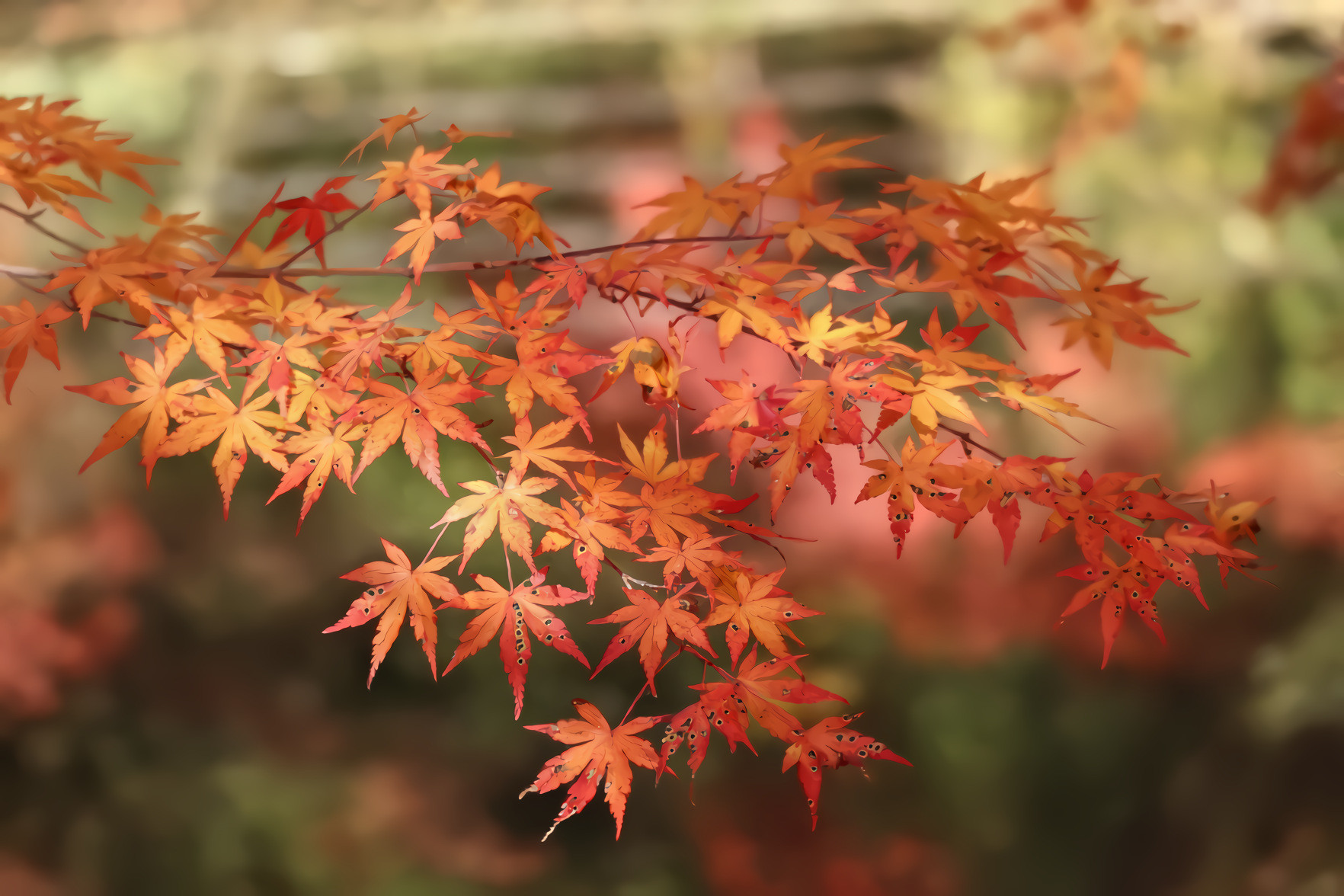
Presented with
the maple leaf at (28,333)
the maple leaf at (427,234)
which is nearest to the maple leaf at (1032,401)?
the maple leaf at (427,234)

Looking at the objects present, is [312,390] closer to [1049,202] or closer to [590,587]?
[590,587]

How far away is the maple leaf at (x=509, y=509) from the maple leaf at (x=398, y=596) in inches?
3.6

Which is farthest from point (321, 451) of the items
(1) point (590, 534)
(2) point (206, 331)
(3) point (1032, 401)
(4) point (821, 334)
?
(3) point (1032, 401)

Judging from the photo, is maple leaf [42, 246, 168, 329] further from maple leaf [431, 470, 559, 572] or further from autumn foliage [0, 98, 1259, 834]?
maple leaf [431, 470, 559, 572]

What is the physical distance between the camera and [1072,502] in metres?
1.62

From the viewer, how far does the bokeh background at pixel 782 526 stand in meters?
2.06

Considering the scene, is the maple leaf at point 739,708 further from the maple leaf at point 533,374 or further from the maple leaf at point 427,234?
the maple leaf at point 427,234

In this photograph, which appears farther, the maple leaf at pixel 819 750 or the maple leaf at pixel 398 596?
the maple leaf at pixel 819 750

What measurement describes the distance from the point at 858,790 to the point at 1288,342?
57.7 inches

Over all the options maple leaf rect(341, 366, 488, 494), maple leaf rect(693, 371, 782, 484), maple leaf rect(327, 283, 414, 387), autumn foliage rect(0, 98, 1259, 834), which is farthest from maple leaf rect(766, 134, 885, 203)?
maple leaf rect(327, 283, 414, 387)

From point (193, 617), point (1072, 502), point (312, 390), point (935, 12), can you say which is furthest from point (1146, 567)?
point (193, 617)

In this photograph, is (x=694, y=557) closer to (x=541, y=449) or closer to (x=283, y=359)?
(x=541, y=449)

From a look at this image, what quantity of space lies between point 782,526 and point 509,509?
31.1 inches

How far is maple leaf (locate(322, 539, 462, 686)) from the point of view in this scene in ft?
5.24
